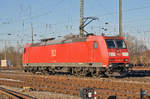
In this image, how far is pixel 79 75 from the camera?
2691 centimetres

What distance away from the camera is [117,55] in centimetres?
2366

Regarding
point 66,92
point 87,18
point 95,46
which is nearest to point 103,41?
point 95,46

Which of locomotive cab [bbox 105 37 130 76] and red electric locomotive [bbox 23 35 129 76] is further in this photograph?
red electric locomotive [bbox 23 35 129 76]

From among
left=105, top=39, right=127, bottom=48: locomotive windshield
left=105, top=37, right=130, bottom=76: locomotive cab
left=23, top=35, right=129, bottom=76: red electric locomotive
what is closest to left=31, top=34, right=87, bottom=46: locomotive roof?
left=23, top=35, right=129, bottom=76: red electric locomotive

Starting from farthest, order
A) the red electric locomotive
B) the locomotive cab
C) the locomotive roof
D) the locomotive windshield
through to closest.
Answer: the locomotive roof → the locomotive windshield → the red electric locomotive → the locomotive cab

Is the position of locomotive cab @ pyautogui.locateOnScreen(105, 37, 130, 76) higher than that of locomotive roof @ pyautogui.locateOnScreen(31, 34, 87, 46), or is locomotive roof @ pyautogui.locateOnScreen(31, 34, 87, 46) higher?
locomotive roof @ pyautogui.locateOnScreen(31, 34, 87, 46)

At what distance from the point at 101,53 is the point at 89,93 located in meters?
13.3

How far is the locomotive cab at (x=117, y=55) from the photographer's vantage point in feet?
75.9

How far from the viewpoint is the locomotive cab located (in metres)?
23.1

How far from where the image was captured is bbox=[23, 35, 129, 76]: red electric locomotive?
23.5 m

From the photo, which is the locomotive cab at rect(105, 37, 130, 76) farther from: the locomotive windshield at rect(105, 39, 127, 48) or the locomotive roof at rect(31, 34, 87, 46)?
the locomotive roof at rect(31, 34, 87, 46)

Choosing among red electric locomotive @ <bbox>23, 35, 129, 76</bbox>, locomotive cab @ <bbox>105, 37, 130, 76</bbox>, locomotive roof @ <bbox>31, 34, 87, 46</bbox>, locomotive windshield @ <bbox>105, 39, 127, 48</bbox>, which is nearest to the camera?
locomotive cab @ <bbox>105, 37, 130, 76</bbox>

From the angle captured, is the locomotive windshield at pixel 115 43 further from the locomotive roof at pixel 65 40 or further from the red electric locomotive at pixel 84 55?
the locomotive roof at pixel 65 40

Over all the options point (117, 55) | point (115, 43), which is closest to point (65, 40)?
point (115, 43)
